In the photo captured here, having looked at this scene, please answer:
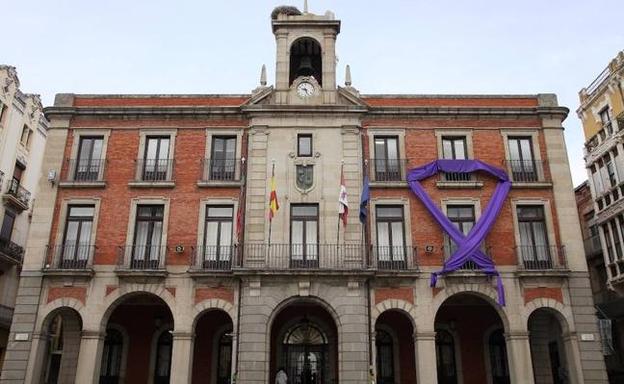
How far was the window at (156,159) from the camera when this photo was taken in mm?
23938

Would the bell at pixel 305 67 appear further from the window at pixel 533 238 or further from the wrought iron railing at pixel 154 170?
the window at pixel 533 238

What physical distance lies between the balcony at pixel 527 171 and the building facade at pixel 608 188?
819 cm

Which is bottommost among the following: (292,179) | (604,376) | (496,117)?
(604,376)

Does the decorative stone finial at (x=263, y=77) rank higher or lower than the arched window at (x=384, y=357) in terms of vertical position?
higher

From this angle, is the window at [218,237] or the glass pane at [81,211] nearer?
the window at [218,237]

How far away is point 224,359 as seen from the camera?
2370 centimetres

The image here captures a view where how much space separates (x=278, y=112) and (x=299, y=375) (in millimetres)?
11433

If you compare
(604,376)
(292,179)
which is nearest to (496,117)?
(292,179)

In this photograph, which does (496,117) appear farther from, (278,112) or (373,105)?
(278,112)

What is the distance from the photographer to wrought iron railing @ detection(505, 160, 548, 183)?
23.8 meters

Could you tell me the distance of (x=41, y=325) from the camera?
21531 mm

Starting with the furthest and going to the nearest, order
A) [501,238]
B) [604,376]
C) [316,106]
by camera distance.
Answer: [316,106], [501,238], [604,376]

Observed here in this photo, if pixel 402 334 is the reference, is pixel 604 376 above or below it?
below

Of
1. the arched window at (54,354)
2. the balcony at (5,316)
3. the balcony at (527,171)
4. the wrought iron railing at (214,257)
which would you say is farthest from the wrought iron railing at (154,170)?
the balcony at (527,171)
